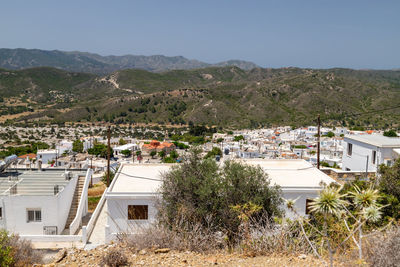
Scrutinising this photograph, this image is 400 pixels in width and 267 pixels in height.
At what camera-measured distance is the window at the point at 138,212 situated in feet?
35.5

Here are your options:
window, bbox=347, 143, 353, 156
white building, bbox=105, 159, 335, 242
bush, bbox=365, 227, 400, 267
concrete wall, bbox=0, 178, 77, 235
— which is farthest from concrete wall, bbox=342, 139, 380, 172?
concrete wall, bbox=0, 178, 77, 235

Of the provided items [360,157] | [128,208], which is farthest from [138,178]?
[360,157]

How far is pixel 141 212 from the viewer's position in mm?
10953

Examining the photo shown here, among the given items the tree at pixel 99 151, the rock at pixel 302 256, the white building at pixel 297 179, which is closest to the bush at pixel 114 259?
the rock at pixel 302 256

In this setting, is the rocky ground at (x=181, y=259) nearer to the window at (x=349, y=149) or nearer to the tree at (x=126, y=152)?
the window at (x=349, y=149)

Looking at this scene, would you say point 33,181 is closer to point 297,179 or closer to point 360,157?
point 297,179

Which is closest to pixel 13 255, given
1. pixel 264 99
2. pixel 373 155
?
pixel 373 155

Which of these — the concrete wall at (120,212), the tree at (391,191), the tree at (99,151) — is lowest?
the tree at (99,151)

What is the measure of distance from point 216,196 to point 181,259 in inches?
93.1

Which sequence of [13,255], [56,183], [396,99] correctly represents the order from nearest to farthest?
[13,255] → [56,183] → [396,99]

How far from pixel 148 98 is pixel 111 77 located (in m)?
60.0

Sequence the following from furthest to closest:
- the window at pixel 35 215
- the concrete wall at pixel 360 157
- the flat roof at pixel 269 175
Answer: the concrete wall at pixel 360 157 < the window at pixel 35 215 < the flat roof at pixel 269 175

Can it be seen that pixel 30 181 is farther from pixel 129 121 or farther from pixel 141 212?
pixel 129 121

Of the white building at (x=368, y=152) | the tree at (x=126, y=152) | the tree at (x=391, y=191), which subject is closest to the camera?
the tree at (x=391, y=191)
